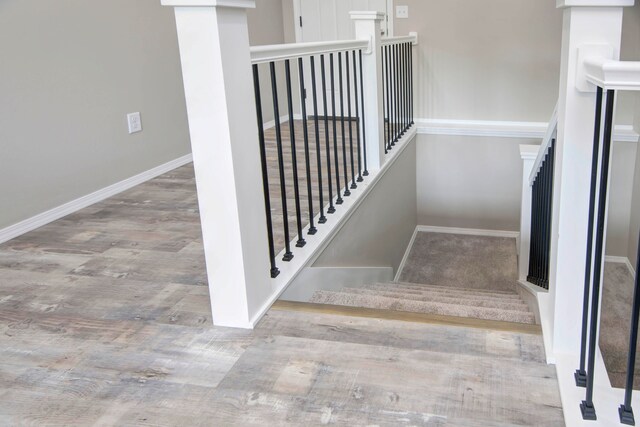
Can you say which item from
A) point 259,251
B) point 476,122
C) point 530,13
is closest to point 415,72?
point 476,122

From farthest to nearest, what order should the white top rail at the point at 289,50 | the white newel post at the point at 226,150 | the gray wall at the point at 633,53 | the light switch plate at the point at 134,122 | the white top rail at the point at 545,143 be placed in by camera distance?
1. the gray wall at the point at 633,53
2. the light switch plate at the point at 134,122
3. the white top rail at the point at 545,143
4. the white top rail at the point at 289,50
5. the white newel post at the point at 226,150

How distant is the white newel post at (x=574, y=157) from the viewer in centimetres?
122

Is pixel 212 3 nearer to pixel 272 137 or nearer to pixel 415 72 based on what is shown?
pixel 272 137

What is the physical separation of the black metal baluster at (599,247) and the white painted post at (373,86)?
2.18 m

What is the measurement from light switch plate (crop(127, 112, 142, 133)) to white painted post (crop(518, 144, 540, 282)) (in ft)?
7.71

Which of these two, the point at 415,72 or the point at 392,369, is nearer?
the point at 392,369

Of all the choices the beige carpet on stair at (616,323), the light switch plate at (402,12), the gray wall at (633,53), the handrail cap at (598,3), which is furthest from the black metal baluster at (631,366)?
the light switch plate at (402,12)

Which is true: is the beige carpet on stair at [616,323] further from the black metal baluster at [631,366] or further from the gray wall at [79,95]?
the gray wall at [79,95]

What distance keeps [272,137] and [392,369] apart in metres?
3.67

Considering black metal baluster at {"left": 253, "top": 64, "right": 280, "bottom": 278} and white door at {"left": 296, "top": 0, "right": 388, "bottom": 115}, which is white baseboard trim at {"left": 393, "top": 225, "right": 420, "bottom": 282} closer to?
white door at {"left": 296, "top": 0, "right": 388, "bottom": 115}

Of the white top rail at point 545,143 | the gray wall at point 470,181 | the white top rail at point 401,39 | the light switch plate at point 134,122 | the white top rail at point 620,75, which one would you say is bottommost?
the gray wall at point 470,181

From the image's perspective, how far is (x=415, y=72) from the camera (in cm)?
507

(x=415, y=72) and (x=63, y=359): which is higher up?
(x=415, y=72)

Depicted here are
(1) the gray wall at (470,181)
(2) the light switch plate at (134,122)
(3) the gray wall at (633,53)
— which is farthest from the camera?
(1) the gray wall at (470,181)
